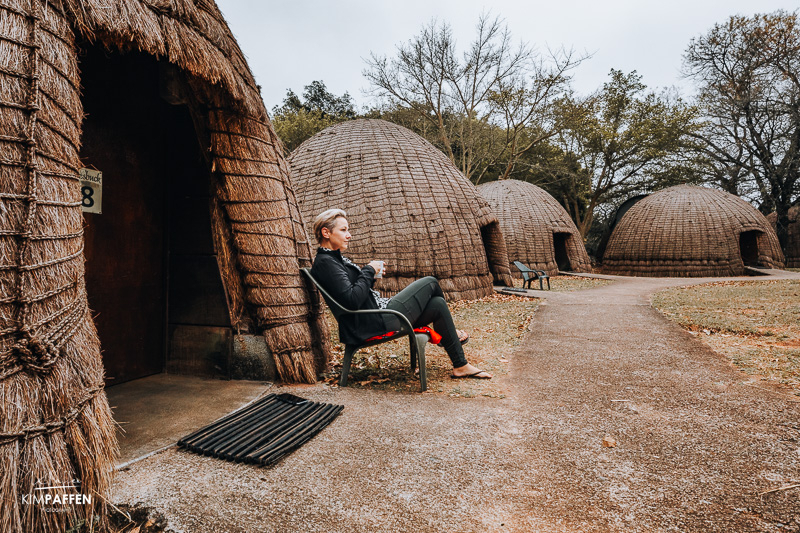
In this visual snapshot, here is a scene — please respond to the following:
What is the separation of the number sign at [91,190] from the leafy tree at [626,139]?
2257 centimetres

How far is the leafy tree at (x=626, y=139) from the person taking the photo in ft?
74.9

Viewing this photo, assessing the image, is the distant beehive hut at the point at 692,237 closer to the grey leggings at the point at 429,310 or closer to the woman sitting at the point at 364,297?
the woman sitting at the point at 364,297

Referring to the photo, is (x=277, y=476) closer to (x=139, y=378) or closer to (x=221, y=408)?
(x=221, y=408)

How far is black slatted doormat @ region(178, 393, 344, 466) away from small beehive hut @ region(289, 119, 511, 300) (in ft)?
18.6

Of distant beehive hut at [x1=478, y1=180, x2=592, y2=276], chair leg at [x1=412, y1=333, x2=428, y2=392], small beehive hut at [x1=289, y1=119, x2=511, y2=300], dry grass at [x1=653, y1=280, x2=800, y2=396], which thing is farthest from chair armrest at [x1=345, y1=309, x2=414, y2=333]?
distant beehive hut at [x1=478, y1=180, x2=592, y2=276]

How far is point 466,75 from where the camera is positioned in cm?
1794

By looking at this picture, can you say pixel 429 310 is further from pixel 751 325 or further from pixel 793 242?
pixel 793 242

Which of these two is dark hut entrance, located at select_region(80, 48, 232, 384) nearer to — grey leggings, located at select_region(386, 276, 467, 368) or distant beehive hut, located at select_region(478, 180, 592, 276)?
grey leggings, located at select_region(386, 276, 467, 368)

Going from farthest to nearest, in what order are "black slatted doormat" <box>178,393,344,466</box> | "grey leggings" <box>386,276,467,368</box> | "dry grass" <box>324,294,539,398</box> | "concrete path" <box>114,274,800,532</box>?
"dry grass" <box>324,294,539,398</box> < "grey leggings" <box>386,276,467,368</box> < "black slatted doormat" <box>178,393,344,466</box> < "concrete path" <box>114,274,800,532</box>

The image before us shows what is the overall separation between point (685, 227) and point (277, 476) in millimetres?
21650

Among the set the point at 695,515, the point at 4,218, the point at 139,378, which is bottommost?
the point at 695,515

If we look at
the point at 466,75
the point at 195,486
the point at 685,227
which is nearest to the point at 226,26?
the point at 195,486

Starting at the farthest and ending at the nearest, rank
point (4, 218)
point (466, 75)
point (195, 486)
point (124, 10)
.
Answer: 1. point (466, 75)
2. point (124, 10)
3. point (195, 486)
4. point (4, 218)

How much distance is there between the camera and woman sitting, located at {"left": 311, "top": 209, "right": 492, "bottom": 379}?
3.22 metres
